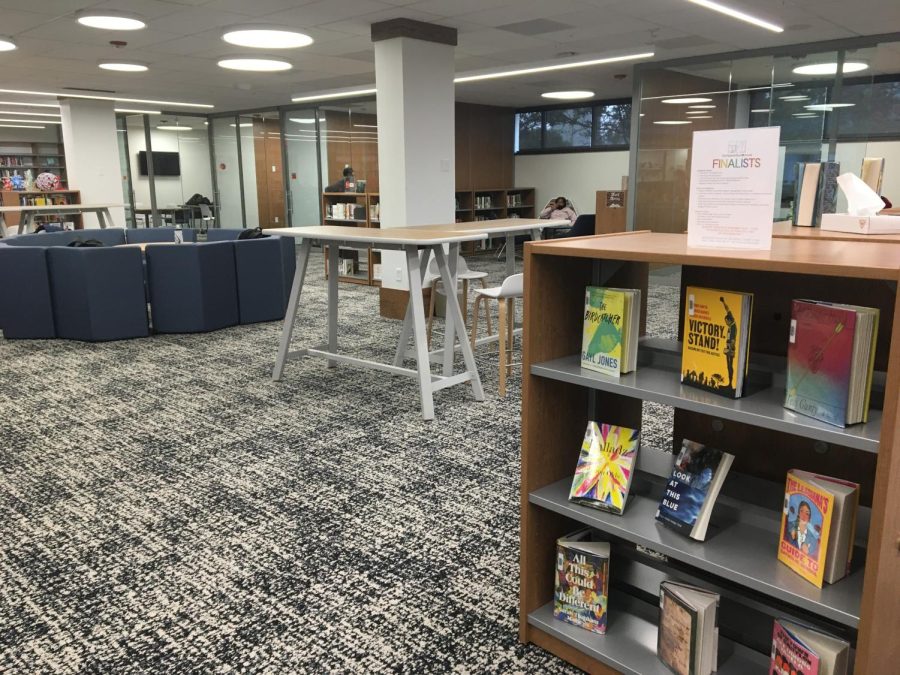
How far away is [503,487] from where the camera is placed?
2.98 metres

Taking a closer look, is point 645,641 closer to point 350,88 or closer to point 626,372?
point 626,372

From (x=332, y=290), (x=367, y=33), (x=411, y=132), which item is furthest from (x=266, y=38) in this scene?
(x=332, y=290)

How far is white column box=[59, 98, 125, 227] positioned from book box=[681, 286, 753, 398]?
1184 cm

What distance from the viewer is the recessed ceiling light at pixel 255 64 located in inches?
314

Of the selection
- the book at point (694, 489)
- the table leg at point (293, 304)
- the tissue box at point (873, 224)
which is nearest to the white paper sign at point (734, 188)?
the book at point (694, 489)

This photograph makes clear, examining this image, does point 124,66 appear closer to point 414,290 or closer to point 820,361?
point 414,290

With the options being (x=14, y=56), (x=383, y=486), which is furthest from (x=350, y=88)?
(x=383, y=486)

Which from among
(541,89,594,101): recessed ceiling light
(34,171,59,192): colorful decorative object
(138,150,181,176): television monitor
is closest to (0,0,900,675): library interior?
(34,171,59,192): colorful decorative object

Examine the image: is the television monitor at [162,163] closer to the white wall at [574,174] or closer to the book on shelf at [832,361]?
the white wall at [574,174]

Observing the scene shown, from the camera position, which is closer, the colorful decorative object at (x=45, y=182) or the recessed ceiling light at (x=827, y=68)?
the recessed ceiling light at (x=827, y=68)

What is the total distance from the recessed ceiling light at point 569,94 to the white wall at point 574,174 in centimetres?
139

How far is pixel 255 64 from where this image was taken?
8180 millimetres

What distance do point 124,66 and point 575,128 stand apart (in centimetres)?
806

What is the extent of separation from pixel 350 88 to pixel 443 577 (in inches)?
367
